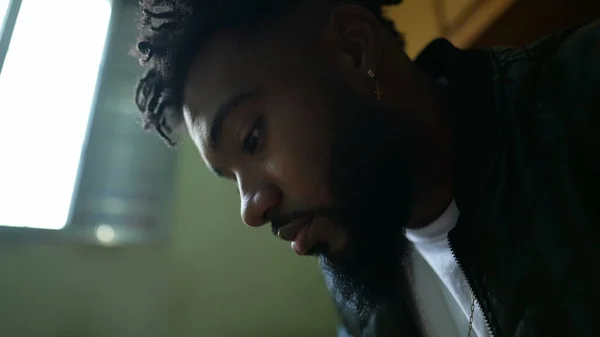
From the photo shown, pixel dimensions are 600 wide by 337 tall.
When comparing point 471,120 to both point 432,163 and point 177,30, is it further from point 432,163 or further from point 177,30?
point 177,30

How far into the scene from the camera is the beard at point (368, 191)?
2.03ft

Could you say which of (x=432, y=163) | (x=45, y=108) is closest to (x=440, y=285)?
(x=432, y=163)

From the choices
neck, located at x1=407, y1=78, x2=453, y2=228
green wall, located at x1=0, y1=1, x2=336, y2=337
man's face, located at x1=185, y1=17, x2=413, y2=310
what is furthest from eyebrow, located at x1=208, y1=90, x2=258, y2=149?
green wall, located at x1=0, y1=1, x2=336, y2=337

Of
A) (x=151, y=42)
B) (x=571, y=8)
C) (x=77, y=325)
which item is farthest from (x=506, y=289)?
(x=77, y=325)

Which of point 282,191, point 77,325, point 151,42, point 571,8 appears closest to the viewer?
point 282,191

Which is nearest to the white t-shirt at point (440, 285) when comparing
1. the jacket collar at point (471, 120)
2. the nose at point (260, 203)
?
the jacket collar at point (471, 120)

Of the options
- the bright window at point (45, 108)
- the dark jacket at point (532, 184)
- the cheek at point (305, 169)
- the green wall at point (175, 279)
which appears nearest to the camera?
the dark jacket at point (532, 184)

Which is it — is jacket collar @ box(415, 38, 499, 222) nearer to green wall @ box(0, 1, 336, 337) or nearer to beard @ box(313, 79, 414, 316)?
beard @ box(313, 79, 414, 316)

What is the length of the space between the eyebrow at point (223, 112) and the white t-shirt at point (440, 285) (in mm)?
312

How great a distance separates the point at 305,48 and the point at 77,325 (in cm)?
90

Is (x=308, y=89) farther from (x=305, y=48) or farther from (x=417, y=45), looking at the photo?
(x=417, y=45)

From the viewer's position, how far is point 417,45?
1.31 m

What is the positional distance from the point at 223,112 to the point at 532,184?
383 millimetres

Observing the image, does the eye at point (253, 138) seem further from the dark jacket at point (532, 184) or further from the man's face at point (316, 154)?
the dark jacket at point (532, 184)
